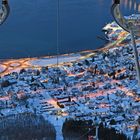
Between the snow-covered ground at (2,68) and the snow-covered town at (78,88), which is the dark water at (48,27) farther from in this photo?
the snow-covered ground at (2,68)

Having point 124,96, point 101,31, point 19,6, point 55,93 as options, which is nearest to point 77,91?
point 55,93

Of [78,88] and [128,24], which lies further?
[78,88]

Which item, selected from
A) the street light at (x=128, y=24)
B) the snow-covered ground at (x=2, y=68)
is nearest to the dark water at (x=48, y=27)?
the snow-covered ground at (x=2, y=68)

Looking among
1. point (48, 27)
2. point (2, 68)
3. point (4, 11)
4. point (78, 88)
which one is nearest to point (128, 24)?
point (4, 11)

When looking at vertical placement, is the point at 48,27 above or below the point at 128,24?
above

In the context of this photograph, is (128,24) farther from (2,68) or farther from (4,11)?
(2,68)

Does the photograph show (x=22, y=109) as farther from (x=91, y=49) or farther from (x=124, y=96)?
(x=91, y=49)
